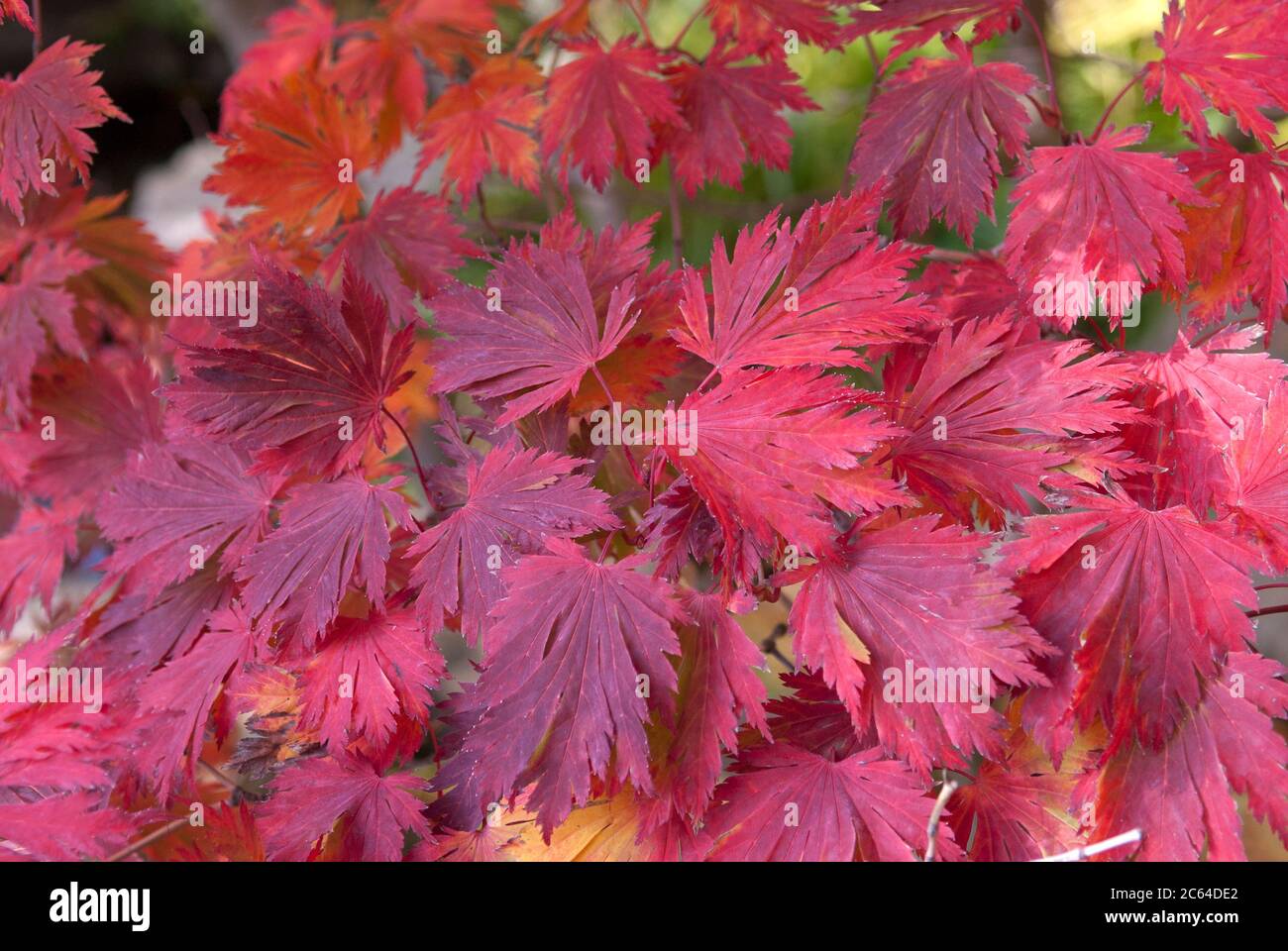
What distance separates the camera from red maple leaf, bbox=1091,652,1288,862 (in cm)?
60

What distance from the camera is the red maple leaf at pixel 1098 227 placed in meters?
0.71

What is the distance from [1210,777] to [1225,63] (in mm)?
559

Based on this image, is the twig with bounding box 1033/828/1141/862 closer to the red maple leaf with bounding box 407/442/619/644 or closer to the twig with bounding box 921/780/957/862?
the twig with bounding box 921/780/957/862

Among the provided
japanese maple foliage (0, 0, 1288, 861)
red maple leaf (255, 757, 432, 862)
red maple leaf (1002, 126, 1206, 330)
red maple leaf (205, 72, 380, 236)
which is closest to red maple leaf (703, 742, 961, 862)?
japanese maple foliage (0, 0, 1288, 861)

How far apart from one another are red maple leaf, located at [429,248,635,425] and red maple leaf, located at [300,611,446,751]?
0.63ft

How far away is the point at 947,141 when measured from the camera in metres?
0.79

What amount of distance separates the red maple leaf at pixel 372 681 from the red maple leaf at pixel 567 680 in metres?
0.08

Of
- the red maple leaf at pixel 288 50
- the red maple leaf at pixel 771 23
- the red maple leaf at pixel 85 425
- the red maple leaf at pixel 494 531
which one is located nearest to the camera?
the red maple leaf at pixel 494 531

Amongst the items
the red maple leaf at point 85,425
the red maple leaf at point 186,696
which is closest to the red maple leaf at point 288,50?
the red maple leaf at point 85,425

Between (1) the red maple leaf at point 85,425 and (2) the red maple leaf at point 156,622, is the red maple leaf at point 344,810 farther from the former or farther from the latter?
(1) the red maple leaf at point 85,425

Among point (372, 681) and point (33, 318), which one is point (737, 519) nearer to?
point (372, 681)

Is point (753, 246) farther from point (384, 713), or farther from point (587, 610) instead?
point (384, 713)

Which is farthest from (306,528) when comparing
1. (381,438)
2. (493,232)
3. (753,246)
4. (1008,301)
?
(1008,301)
